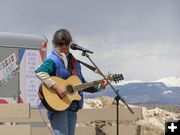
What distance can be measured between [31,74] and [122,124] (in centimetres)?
184

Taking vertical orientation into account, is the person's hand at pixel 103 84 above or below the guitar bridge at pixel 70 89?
above

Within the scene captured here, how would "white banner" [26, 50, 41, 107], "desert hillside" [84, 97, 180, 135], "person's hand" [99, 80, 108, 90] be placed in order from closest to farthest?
1. "person's hand" [99, 80, 108, 90]
2. "white banner" [26, 50, 41, 107]
3. "desert hillside" [84, 97, 180, 135]

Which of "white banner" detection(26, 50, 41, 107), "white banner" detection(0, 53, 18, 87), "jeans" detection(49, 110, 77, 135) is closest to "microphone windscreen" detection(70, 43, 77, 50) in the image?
"jeans" detection(49, 110, 77, 135)

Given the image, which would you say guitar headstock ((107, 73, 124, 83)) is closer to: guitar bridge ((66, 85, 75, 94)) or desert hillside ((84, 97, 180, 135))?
guitar bridge ((66, 85, 75, 94))

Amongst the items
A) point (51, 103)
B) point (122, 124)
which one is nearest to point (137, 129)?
point (122, 124)

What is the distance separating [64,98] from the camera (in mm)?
5758

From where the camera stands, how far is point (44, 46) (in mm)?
9117

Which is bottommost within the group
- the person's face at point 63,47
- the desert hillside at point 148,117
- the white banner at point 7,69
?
the desert hillside at point 148,117

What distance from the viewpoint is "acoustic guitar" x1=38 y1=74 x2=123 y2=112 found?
5679 mm

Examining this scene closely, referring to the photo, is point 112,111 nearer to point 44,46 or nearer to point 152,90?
point 44,46

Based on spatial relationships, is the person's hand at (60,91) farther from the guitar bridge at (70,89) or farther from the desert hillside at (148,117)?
the desert hillside at (148,117)

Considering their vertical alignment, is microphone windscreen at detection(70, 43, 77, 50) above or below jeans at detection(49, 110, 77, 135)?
above

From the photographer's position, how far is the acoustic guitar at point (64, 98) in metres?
5.68

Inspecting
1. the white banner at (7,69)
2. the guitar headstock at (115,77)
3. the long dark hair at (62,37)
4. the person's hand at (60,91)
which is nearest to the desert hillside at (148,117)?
the white banner at (7,69)
